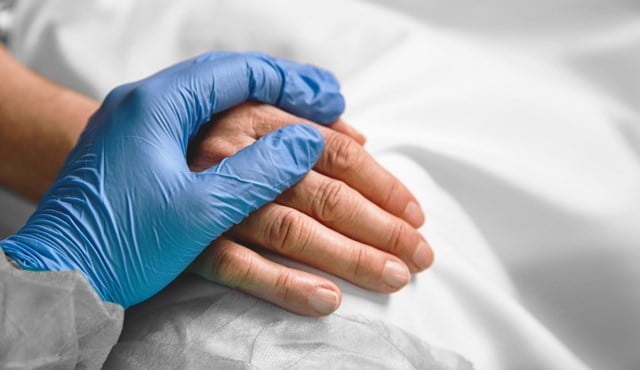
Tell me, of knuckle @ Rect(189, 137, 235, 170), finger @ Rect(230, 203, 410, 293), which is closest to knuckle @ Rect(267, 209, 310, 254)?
finger @ Rect(230, 203, 410, 293)

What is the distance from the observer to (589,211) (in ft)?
2.87

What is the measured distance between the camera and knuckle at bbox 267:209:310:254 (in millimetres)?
792

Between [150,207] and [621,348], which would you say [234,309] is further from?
[621,348]

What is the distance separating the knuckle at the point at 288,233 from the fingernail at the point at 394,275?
0.10 meters

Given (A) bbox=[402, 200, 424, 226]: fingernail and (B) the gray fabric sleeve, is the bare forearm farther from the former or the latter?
(A) bbox=[402, 200, 424, 226]: fingernail

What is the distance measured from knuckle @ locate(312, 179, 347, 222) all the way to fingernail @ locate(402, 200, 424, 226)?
87 millimetres

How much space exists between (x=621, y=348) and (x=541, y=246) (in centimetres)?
16

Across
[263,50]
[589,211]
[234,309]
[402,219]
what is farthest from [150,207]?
[589,211]

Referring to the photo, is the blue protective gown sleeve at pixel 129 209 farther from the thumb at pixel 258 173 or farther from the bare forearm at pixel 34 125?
the bare forearm at pixel 34 125

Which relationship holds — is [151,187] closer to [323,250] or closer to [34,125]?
[323,250]

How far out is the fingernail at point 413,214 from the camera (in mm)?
860

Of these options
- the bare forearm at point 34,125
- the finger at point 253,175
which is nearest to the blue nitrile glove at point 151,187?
the finger at point 253,175

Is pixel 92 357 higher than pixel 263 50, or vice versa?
pixel 263 50

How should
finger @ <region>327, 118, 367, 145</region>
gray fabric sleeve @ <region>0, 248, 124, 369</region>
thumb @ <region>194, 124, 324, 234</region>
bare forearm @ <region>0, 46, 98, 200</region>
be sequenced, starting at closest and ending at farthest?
1. gray fabric sleeve @ <region>0, 248, 124, 369</region>
2. thumb @ <region>194, 124, 324, 234</region>
3. finger @ <region>327, 118, 367, 145</region>
4. bare forearm @ <region>0, 46, 98, 200</region>
